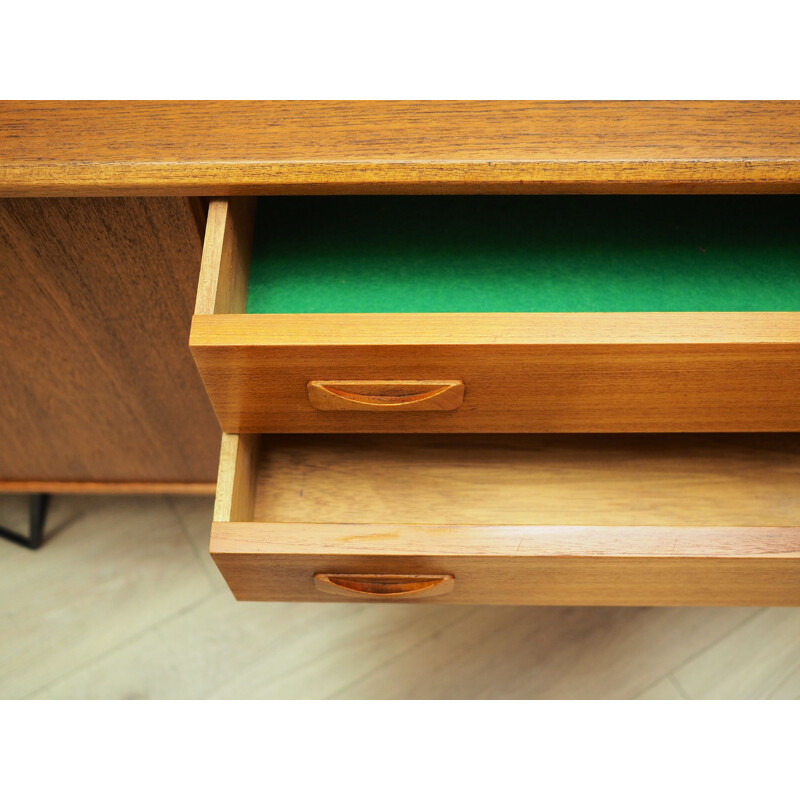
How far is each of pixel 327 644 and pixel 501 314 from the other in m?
0.57

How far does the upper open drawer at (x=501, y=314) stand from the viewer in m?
0.43

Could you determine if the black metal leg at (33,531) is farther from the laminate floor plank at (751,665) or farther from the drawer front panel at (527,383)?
the laminate floor plank at (751,665)

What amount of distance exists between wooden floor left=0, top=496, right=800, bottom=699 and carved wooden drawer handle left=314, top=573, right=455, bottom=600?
382 millimetres

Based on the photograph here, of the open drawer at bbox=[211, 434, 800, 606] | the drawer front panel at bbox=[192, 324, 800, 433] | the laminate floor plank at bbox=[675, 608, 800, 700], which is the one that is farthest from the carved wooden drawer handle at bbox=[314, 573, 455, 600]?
the laminate floor plank at bbox=[675, 608, 800, 700]

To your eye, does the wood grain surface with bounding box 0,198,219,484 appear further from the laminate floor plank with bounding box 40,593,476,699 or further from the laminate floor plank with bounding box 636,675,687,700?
the laminate floor plank with bounding box 636,675,687,700

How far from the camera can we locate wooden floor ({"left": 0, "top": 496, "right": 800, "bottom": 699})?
83cm

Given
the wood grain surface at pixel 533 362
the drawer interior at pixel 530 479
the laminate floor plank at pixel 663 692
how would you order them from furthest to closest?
the laminate floor plank at pixel 663 692, the drawer interior at pixel 530 479, the wood grain surface at pixel 533 362

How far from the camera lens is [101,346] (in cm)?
60

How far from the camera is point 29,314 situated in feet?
1.84

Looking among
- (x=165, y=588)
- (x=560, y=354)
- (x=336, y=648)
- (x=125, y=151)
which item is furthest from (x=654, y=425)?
(x=165, y=588)

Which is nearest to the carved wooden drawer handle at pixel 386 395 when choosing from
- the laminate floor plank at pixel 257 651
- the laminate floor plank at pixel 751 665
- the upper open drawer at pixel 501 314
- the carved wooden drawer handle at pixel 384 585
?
the upper open drawer at pixel 501 314

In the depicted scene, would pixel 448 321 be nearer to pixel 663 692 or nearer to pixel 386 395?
pixel 386 395

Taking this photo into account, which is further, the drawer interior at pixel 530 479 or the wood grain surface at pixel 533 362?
the drawer interior at pixel 530 479

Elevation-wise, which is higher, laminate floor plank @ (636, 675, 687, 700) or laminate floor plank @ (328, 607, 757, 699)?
laminate floor plank @ (328, 607, 757, 699)
